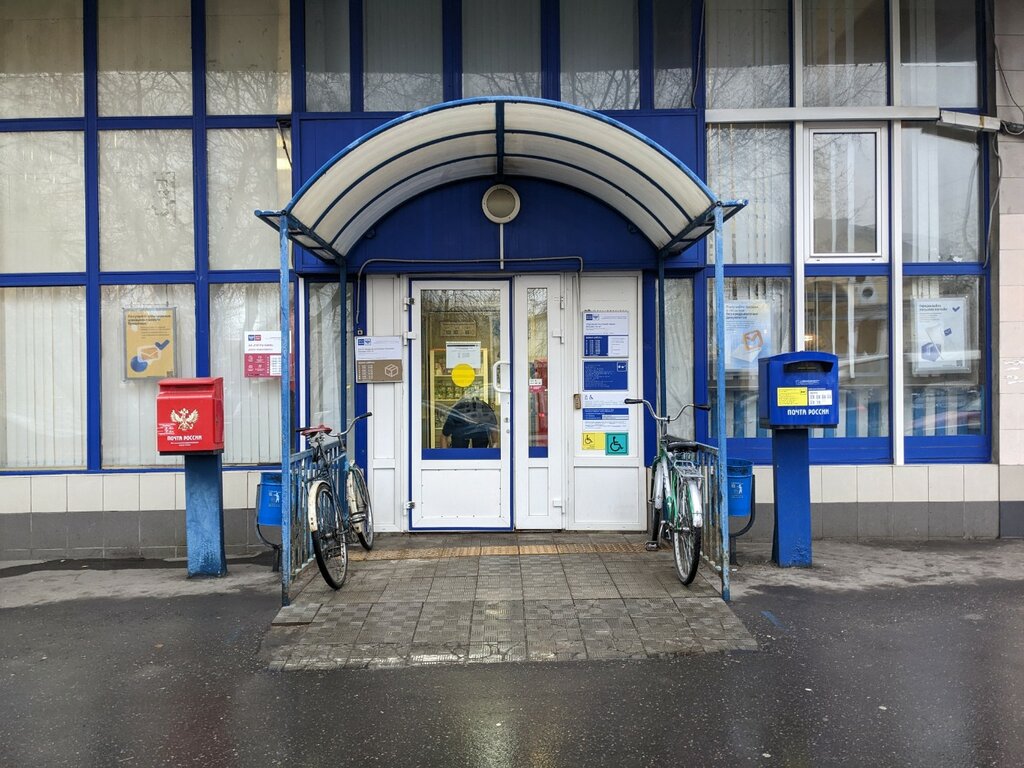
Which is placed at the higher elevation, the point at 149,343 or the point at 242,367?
the point at 149,343

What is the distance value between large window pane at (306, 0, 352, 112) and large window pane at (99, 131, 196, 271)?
121cm

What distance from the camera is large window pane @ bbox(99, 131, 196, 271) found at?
6941 mm

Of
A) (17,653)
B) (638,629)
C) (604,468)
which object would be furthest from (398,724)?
(604,468)

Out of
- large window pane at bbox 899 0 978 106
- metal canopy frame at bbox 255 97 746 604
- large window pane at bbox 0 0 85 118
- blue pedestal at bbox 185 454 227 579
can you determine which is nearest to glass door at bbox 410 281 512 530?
metal canopy frame at bbox 255 97 746 604

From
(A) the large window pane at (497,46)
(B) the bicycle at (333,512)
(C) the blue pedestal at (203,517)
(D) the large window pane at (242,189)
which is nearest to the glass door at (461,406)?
(B) the bicycle at (333,512)

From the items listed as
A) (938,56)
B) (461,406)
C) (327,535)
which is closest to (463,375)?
(461,406)

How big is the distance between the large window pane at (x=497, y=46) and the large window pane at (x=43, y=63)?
3359 millimetres

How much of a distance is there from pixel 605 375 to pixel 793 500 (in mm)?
1883

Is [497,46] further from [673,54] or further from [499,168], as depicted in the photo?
[673,54]

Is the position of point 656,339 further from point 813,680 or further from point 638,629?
point 813,680

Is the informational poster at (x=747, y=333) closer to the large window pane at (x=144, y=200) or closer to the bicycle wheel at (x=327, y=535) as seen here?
the bicycle wheel at (x=327, y=535)

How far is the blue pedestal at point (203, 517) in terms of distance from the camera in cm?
607

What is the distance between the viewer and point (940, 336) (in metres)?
7.07

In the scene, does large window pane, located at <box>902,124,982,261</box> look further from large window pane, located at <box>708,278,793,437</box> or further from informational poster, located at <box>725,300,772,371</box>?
informational poster, located at <box>725,300,772,371</box>
